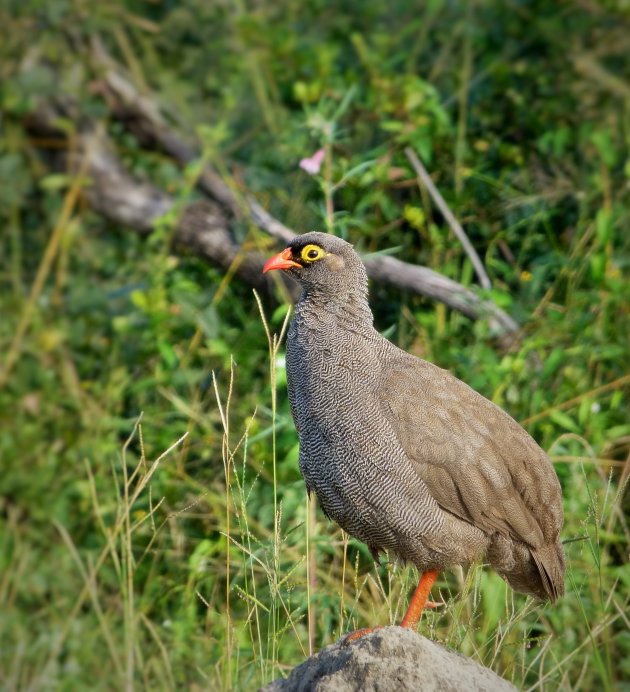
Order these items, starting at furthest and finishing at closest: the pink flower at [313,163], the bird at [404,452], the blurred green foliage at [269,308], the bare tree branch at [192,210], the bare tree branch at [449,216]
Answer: the bare tree branch at [449,216]
the bare tree branch at [192,210]
the pink flower at [313,163]
the blurred green foliage at [269,308]
the bird at [404,452]

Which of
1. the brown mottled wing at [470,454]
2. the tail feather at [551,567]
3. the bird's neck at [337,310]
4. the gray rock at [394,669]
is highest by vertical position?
the bird's neck at [337,310]

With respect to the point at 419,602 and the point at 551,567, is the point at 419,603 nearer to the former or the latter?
the point at 419,602

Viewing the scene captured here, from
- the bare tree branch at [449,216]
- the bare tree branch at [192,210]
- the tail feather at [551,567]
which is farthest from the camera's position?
the bare tree branch at [449,216]

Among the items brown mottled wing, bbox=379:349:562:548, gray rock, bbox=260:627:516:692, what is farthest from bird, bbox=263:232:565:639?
gray rock, bbox=260:627:516:692

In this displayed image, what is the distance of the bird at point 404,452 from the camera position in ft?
15.6

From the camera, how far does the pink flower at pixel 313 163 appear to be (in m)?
6.51

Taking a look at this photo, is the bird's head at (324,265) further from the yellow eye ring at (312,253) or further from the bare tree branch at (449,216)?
the bare tree branch at (449,216)

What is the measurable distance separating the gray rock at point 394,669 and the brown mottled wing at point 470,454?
0.75 meters

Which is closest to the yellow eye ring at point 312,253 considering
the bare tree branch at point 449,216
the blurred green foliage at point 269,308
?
the blurred green foliage at point 269,308

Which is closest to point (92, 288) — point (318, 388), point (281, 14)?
point (281, 14)

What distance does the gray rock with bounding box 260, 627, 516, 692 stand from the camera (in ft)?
13.1

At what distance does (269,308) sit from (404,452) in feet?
8.95

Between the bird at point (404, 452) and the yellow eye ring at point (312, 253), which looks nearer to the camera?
the bird at point (404, 452)

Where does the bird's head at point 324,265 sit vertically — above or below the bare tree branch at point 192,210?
above
